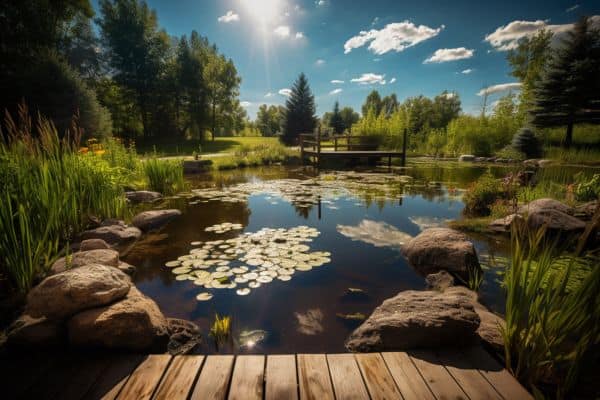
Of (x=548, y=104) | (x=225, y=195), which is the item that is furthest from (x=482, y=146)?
(x=225, y=195)

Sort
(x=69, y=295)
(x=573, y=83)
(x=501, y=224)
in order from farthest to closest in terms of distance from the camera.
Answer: (x=573, y=83) → (x=501, y=224) → (x=69, y=295)

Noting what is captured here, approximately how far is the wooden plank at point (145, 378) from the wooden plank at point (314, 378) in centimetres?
76

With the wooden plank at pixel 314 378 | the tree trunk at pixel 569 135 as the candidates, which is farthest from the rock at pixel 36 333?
the tree trunk at pixel 569 135

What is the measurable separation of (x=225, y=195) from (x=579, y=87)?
1844 centimetres

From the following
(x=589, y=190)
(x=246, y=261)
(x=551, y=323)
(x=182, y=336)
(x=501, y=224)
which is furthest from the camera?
(x=589, y=190)

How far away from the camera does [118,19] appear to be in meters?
20.5

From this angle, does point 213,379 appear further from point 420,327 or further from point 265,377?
point 420,327

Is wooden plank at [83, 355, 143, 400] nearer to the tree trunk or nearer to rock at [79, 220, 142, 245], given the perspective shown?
rock at [79, 220, 142, 245]

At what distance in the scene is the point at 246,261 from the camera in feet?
10.7

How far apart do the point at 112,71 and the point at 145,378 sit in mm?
27551

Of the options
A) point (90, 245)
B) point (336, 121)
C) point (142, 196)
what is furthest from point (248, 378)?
point (336, 121)

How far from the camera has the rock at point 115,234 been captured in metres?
3.55

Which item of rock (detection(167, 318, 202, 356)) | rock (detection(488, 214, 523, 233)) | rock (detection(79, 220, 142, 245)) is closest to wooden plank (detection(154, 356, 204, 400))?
rock (detection(167, 318, 202, 356))

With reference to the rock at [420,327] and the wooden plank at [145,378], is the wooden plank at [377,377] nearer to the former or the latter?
the rock at [420,327]
